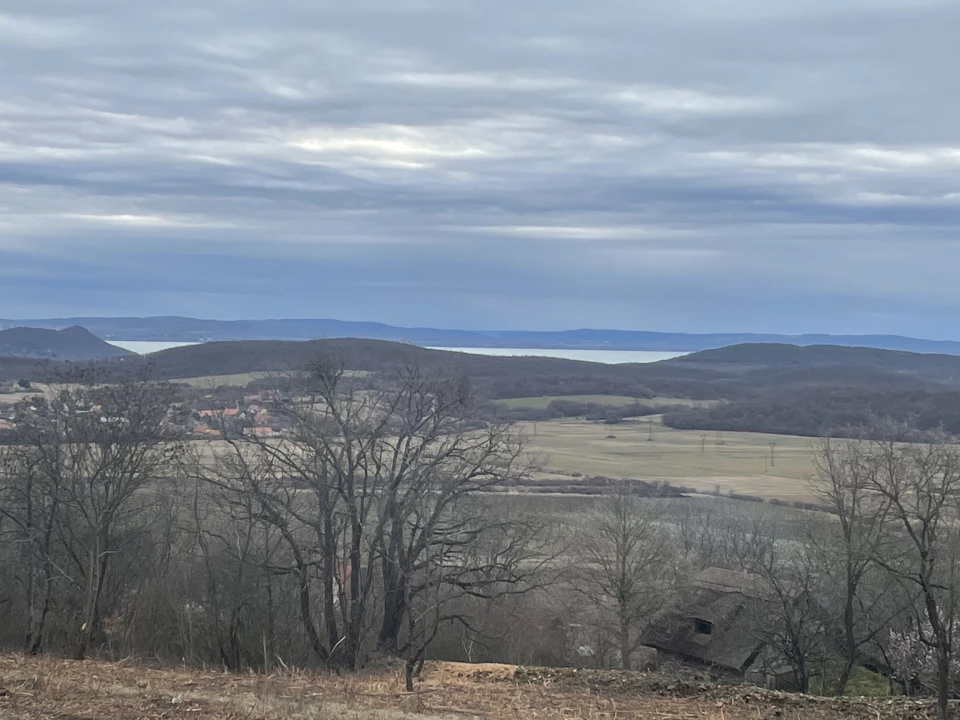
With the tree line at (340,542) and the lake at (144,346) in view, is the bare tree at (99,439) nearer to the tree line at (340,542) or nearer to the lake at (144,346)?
the tree line at (340,542)

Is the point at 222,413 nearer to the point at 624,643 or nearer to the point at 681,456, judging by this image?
the point at 624,643

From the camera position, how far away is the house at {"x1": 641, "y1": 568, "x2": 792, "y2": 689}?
29.6 meters

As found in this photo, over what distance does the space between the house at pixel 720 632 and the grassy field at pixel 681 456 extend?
22.1m

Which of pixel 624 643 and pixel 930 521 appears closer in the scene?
pixel 930 521

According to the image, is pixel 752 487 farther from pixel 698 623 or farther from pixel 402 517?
pixel 402 517

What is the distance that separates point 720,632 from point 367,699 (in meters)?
22.2

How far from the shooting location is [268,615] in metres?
22.8

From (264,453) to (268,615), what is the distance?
3.74 metres

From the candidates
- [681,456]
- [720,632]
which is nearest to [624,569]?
[720,632]

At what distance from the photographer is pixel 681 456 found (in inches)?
3361

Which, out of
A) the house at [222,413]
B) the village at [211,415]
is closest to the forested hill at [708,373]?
the village at [211,415]

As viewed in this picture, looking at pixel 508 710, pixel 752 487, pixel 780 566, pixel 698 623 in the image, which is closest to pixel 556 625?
pixel 698 623

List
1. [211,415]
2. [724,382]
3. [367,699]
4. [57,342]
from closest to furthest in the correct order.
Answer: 1. [367,699]
2. [211,415]
3. [57,342]
4. [724,382]

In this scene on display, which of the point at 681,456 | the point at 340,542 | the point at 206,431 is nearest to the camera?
the point at 206,431
